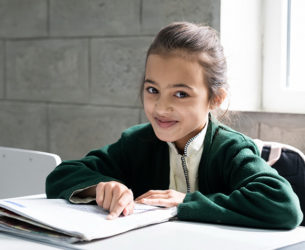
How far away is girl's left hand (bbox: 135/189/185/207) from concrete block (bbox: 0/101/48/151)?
1686 millimetres

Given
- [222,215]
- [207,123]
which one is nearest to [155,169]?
[207,123]

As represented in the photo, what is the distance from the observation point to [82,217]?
1181 mm

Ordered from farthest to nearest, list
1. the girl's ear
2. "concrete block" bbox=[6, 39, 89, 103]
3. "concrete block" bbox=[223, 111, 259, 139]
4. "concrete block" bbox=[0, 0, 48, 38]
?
"concrete block" bbox=[0, 0, 48, 38]
"concrete block" bbox=[6, 39, 89, 103]
"concrete block" bbox=[223, 111, 259, 139]
the girl's ear

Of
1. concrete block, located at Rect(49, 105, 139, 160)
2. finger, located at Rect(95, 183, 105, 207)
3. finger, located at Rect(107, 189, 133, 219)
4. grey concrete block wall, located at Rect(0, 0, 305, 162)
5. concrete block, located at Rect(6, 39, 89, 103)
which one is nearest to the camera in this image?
finger, located at Rect(107, 189, 133, 219)

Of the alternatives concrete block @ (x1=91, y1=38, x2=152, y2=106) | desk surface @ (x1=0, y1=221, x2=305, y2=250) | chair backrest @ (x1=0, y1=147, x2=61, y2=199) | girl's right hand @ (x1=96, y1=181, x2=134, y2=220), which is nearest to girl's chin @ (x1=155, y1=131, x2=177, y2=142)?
girl's right hand @ (x1=96, y1=181, x2=134, y2=220)

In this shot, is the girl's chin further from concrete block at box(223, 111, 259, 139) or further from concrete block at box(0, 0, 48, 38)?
concrete block at box(0, 0, 48, 38)

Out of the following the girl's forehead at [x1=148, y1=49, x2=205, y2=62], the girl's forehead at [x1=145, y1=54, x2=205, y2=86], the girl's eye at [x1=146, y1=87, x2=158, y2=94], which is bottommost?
the girl's eye at [x1=146, y1=87, x2=158, y2=94]

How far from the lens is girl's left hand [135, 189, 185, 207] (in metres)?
1.28

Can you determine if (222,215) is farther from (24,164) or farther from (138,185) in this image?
(24,164)

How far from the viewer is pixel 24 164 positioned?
1957mm

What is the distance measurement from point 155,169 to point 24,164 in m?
0.56

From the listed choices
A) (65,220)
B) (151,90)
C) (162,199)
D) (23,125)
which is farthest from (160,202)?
(23,125)

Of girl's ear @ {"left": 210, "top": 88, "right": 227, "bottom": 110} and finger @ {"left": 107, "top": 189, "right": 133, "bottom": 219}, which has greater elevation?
girl's ear @ {"left": 210, "top": 88, "right": 227, "bottom": 110}

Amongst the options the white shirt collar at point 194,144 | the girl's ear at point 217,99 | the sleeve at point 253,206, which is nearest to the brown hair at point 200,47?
the girl's ear at point 217,99
